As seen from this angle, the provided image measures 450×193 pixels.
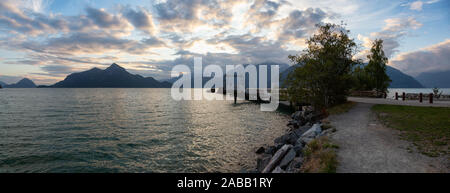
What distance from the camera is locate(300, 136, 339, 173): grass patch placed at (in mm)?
7629

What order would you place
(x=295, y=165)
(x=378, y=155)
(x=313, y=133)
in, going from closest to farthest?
(x=378, y=155) → (x=295, y=165) → (x=313, y=133)

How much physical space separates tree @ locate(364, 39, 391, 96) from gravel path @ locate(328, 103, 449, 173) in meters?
40.6

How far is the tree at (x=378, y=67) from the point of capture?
44906 millimetres

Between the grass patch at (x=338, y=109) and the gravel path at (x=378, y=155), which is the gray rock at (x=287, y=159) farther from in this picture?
the grass patch at (x=338, y=109)

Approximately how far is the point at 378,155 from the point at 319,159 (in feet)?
9.87

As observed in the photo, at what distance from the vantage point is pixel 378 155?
8.98m

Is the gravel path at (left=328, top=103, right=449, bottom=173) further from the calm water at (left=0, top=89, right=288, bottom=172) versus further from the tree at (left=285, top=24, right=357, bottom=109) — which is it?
the tree at (left=285, top=24, right=357, bottom=109)

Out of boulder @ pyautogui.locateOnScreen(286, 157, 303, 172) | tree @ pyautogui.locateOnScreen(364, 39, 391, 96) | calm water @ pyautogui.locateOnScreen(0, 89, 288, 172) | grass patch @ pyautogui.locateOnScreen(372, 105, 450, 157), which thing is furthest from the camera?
tree @ pyautogui.locateOnScreen(364, 39, 391, 96)

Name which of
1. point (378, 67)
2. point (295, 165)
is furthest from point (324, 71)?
point (378, 67)

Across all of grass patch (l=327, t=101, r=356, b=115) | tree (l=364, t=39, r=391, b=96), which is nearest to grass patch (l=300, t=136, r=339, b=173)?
grass patch (l=327, t=101, r=356, b=115)

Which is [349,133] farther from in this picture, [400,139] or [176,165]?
[176,165]

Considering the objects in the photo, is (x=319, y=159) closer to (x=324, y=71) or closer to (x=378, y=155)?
(x=378, y=155)

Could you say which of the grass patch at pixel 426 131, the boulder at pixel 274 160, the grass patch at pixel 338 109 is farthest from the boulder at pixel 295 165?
the grass patch at pixel 338 109
